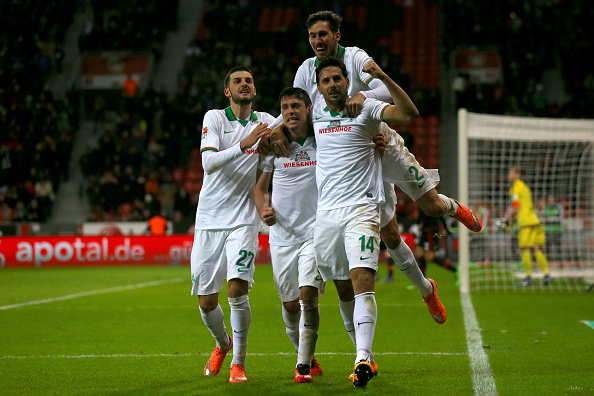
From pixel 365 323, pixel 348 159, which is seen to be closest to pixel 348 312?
pixel 365 323

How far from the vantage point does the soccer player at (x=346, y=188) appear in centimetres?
523

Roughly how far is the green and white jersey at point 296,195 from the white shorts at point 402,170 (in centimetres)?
86

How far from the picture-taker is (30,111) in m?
24.8

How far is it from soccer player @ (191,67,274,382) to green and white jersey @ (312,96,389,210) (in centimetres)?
55

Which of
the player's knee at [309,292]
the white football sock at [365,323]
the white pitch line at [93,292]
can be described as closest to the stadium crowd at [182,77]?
the white pitch line at [93,292]

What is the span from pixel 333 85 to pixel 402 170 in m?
1.42

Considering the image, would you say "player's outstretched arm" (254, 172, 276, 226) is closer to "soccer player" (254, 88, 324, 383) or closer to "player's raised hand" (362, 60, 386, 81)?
"soccer player" (254, 88, 324, 383)

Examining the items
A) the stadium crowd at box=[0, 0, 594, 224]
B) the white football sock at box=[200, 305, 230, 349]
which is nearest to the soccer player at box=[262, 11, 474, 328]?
the white football sock at box=[200, 305, 230, 349]

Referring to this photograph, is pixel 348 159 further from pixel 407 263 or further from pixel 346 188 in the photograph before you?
pixel 407 263

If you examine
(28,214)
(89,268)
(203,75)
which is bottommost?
(89,268)

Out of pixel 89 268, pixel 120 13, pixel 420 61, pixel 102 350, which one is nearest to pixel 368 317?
pixel 102 350

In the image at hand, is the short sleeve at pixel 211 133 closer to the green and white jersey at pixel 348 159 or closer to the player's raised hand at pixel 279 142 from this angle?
the player's raised hand at pixel 279 142

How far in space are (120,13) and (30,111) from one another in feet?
22.0

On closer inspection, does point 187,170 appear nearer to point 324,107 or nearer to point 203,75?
point 203,75
